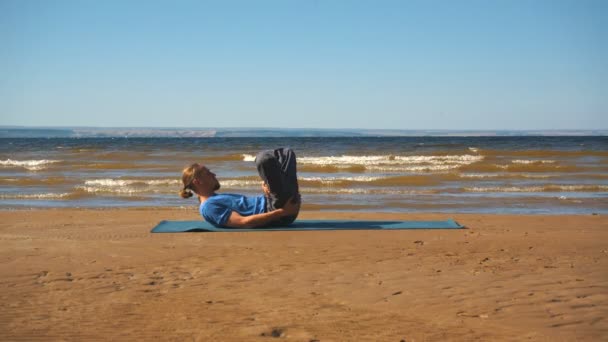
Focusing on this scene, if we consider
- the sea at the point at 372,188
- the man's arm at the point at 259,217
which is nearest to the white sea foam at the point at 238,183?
the sea at the point at 372,188

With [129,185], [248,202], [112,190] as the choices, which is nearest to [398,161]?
[129,185]

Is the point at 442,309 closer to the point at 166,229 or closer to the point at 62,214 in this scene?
the point at 166,229

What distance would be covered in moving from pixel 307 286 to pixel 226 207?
10.5ft

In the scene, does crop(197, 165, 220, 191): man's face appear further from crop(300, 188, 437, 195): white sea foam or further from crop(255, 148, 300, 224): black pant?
crop(300, 188, 437, 195): white sea foam

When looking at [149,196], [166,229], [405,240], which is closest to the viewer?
[405,240]

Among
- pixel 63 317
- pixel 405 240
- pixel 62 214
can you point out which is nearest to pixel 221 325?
pixel 63 317

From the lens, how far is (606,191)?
14203 mm

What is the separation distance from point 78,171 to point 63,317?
1838cm

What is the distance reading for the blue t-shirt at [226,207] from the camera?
25.8ft

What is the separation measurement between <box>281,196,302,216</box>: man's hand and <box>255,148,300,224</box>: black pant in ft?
0.15

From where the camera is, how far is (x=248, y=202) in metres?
8.06

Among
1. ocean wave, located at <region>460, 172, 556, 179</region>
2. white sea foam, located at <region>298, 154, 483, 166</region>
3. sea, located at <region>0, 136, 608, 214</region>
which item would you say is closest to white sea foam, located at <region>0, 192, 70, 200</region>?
sea, located at <region>0, 136, 608, 214</region>

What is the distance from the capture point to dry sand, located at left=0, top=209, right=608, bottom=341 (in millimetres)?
3908

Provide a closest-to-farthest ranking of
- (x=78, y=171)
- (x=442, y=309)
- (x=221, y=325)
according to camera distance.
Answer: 1. (x=221, y=325)
2. (x=442, y=309)
3. (x=78, y=171)
